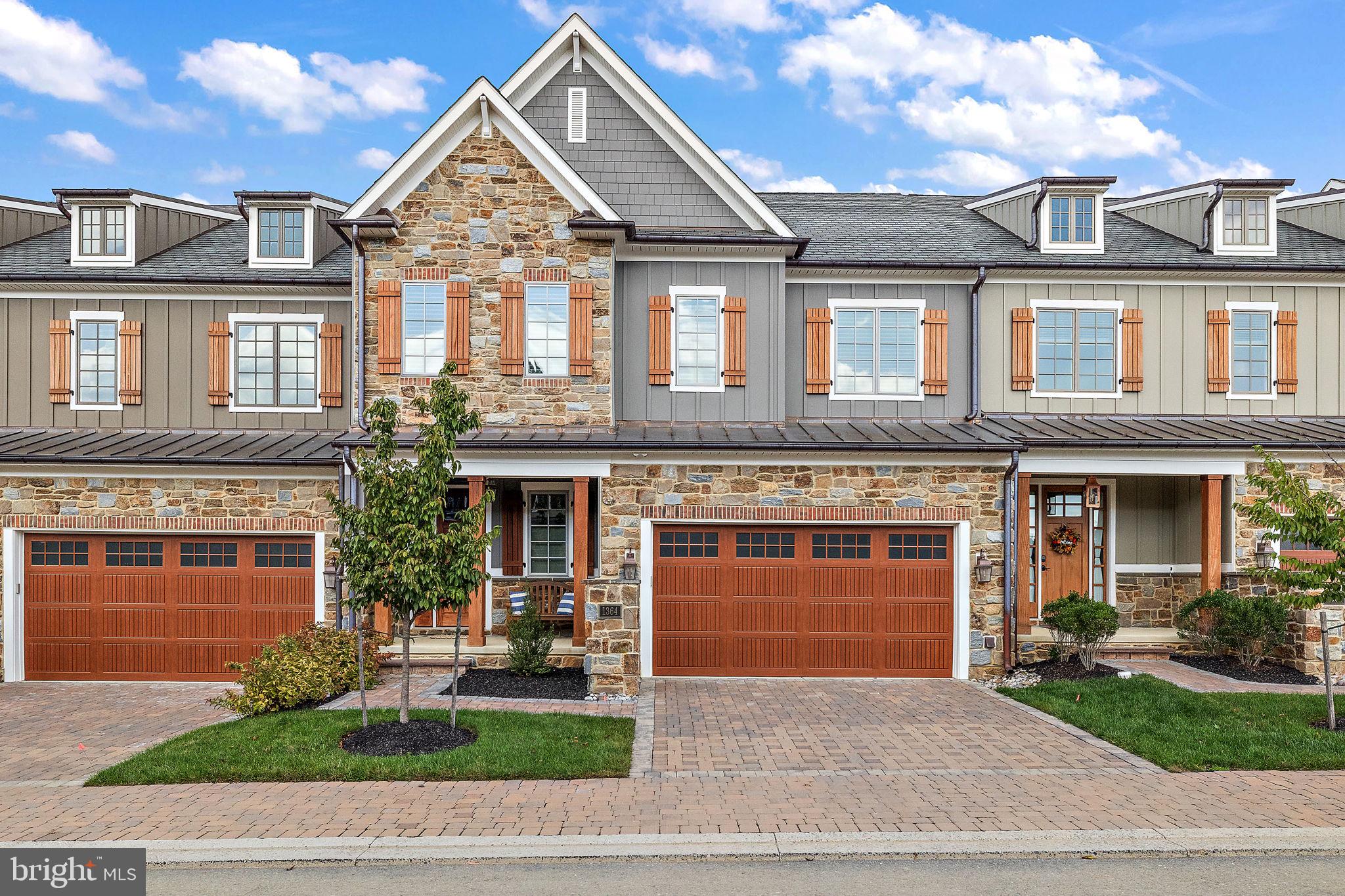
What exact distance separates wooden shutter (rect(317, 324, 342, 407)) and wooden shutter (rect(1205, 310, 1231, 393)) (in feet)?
51.8

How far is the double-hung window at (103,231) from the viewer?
51.4ft

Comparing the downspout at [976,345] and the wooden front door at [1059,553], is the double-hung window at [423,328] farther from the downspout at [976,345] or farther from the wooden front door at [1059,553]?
the wooden front door at [1059,553]

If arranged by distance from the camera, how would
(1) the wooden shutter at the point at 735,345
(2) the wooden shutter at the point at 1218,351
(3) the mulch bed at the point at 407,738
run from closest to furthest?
1. (3) the mulch bed at the point at 407,738
2. (1) the wooden shutter at the point at 735,345
3. (2) the wooden shutter at the point at 1218,351

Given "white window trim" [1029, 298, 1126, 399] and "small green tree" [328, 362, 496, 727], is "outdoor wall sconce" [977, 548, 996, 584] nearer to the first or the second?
"white window trim" [1029, 298, 1126, 399]

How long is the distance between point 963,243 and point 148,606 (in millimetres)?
15465

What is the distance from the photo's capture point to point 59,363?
1508cm

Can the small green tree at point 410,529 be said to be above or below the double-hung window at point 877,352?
below

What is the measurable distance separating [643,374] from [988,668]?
289 inches

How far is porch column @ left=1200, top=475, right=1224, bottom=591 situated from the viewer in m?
14.0

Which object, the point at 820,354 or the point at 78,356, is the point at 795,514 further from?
the point at 78,356

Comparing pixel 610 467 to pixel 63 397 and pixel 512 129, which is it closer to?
pixel 512 129

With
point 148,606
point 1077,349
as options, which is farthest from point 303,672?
point 1077,349

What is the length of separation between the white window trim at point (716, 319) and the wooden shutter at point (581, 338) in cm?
157

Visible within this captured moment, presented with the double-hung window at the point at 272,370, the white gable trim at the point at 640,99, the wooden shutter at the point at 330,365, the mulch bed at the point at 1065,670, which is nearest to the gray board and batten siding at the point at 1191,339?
the white gable trim at the point at 640,99
